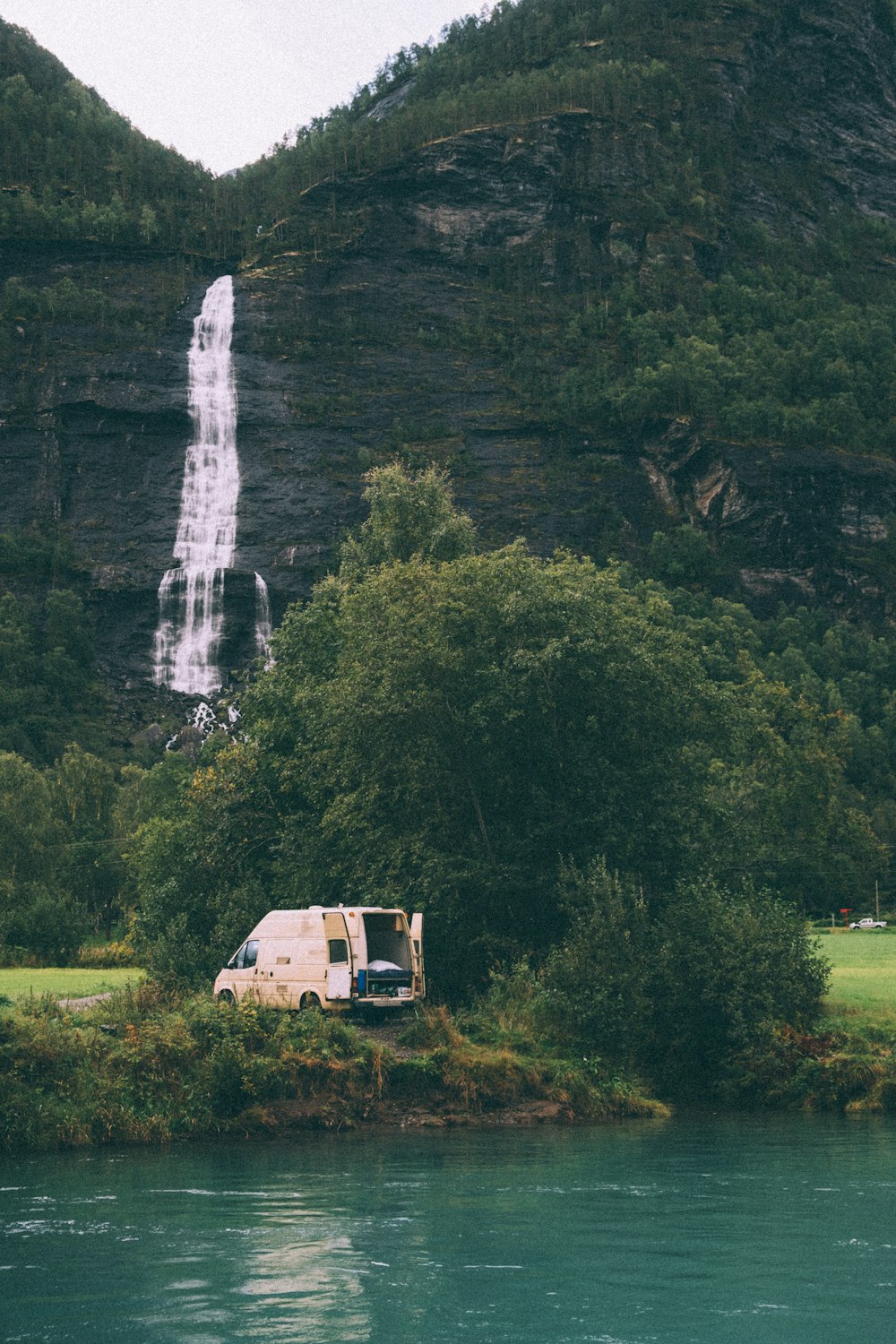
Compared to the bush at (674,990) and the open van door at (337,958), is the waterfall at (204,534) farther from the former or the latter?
the bush at (674,990)

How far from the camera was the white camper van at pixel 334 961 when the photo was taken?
34875 mm

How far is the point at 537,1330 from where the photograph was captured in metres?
16.1

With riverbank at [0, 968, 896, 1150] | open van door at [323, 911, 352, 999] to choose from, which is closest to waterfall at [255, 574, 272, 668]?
riverbank at [0, 968, 896, 1150]

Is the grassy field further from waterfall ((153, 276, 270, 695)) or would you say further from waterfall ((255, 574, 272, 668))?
waterfall ((255, 574, 272, 668))

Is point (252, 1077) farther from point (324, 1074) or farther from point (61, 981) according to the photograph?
point (61, 981)

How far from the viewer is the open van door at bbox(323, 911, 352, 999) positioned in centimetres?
3475

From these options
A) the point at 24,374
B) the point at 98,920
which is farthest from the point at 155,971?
the point at 24,374

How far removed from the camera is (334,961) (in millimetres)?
35031

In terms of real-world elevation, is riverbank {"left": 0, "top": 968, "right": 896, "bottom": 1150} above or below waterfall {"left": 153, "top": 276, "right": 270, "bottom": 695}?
below

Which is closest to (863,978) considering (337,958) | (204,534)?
(337,958)

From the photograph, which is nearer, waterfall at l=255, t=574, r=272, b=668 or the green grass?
the green grass

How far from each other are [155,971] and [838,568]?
479 feet

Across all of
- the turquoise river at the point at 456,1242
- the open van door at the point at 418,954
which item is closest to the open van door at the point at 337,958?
the open van door at the point at 418,954

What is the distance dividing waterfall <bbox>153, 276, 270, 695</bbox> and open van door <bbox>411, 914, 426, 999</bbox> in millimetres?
103472
